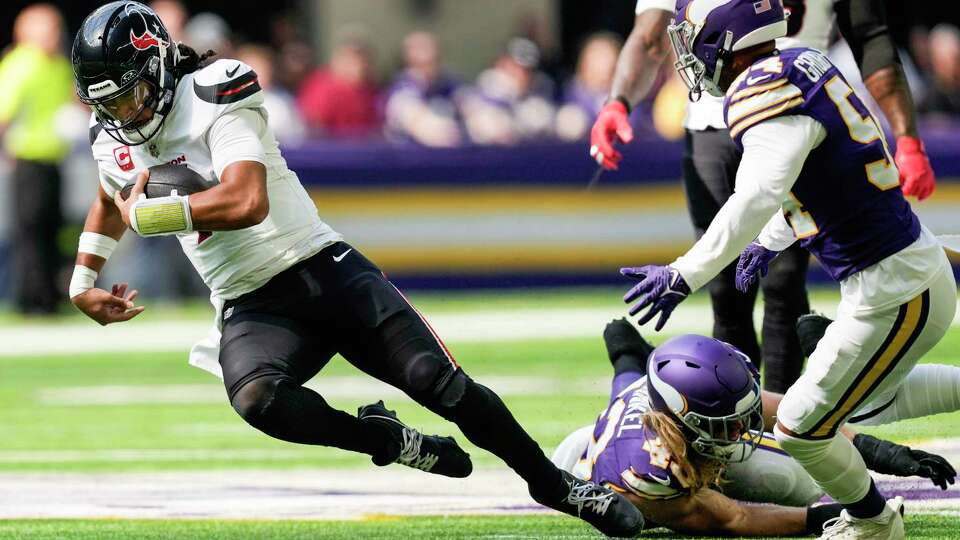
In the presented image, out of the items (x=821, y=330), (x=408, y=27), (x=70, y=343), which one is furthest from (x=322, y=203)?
(x=821, y=330)

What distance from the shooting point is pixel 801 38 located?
6.06 metres

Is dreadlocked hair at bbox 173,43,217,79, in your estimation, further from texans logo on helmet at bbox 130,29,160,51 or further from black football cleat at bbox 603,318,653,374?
black football cleat at bbox 603,318,653,374

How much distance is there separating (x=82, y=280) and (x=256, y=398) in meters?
0.89

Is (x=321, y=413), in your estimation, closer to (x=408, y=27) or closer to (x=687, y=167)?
(x=687, y=167)

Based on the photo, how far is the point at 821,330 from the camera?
5.53 m

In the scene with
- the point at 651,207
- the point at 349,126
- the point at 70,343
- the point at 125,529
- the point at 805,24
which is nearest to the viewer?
the point at 125,529

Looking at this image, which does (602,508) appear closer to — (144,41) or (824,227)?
(824,227)

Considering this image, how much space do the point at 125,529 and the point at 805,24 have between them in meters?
3.06

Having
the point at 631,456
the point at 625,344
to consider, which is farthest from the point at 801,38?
the point at 631,456

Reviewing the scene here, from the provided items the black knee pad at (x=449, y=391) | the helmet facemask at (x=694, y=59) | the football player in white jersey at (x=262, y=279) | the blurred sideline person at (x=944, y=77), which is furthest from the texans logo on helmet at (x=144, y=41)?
the blurred sideline person at (x=944, y=77)

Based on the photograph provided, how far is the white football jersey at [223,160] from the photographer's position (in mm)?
5000

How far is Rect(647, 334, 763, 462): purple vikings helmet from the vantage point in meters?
4.90

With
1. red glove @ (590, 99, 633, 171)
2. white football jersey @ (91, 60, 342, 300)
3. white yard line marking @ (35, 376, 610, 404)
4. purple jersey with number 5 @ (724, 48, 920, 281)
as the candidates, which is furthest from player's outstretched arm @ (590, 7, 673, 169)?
white yard line marking @ (35, 376, 610, 404)

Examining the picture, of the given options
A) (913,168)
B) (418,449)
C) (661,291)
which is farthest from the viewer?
(913,168)
